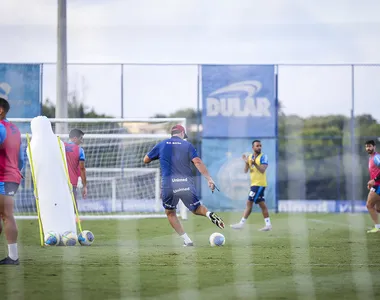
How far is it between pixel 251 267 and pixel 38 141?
583cm

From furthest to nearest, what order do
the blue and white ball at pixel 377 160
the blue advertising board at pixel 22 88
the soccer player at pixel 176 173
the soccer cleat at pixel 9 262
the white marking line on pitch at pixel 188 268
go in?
1. the blue advertising board at pixel 22 88
2. the blue and white ball at pixel 377 160
3. the soccer player at pixel 176 173
4. the soccer cleat at pixel 9 262
5. the white marking line on pitch at pixel 188 268

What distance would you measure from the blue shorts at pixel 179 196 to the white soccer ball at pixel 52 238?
6.44 ft

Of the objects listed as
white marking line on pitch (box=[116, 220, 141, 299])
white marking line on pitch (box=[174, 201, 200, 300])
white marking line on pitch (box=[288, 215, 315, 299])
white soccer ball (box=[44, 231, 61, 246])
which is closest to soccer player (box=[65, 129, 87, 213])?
white marking line on pitch (box=[116, 220, 141, 299])

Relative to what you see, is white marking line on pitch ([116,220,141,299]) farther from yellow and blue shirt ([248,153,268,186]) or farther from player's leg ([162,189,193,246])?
yellow and blue shirt ([248,153,268,186])

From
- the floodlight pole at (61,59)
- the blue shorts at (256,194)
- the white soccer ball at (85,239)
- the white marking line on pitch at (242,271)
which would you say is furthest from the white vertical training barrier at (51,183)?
the floodlight pole at (61,59)

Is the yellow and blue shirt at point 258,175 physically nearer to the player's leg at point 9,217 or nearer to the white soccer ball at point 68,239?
the white soccer ball at point 68,239

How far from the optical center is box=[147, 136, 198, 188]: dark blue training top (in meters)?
13.6

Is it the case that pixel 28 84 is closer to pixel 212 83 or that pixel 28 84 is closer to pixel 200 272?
pixel 212 83

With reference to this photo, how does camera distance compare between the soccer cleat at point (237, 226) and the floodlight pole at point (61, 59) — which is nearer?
the soccer cleat at point (237, 226)

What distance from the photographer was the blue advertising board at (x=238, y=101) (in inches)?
1040

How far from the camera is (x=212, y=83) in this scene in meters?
26.5

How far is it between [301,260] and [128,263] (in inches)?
98.7

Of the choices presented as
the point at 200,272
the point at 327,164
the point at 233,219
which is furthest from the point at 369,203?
the point at 327,164

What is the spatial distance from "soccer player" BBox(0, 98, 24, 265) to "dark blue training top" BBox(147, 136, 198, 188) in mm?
3448
